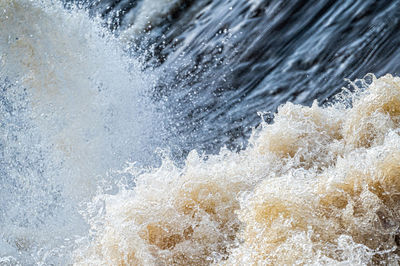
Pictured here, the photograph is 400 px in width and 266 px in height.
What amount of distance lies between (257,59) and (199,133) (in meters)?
1.31

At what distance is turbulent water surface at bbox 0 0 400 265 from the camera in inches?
110

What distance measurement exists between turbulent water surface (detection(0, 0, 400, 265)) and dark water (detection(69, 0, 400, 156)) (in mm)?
21

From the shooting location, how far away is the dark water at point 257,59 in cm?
595

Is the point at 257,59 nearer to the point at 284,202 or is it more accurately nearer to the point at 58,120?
the point at 58,120

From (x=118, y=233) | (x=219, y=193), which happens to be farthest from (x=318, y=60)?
(x=118, y=233)

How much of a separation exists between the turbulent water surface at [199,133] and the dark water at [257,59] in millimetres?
21

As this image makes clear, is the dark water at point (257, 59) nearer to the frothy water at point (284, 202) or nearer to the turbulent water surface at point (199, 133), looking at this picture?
the turbulent water surface at point (199, 133)

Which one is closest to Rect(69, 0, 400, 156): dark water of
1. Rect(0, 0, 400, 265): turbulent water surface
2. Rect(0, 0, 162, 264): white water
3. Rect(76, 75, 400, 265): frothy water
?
Rect(0, 0, 400, 265): turbulent water surface

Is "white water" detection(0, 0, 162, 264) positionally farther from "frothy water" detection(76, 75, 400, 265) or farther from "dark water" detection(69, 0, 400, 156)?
"frothy water" detection(76, 75, 400, 265)

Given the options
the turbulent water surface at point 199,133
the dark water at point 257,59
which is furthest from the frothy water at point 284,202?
the dark water at point 257,59

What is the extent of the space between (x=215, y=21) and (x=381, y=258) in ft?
18.4

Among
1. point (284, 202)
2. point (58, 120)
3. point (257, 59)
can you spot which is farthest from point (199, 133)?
point (284, 202)

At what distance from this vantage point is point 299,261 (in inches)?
97.0

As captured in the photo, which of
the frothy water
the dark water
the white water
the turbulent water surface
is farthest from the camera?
the dark water
